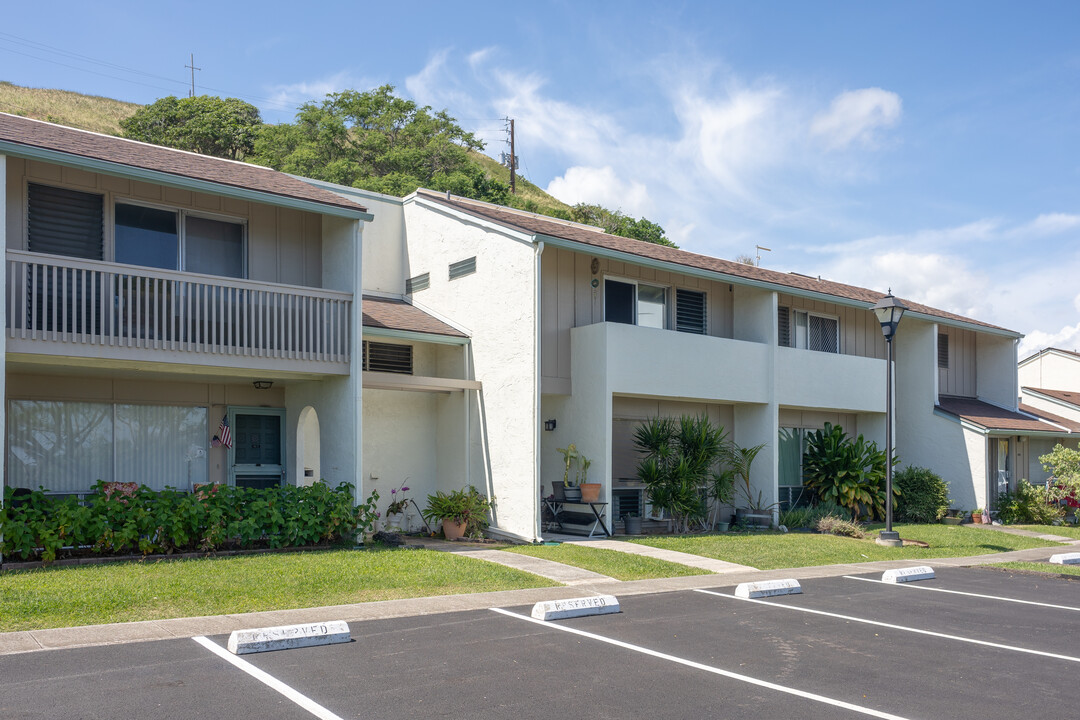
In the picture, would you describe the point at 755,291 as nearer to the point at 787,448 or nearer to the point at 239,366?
the point at 787,448

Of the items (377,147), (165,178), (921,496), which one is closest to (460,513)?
(165,178)

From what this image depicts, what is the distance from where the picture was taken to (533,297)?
15.2m

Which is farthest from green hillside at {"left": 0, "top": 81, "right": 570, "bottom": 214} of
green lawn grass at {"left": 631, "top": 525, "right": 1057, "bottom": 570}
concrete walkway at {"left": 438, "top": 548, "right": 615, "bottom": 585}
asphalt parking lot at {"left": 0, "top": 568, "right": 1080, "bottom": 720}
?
asphalt parking lot at {"left": 0, "top": 568, "right": 1080, "bottom": 720}

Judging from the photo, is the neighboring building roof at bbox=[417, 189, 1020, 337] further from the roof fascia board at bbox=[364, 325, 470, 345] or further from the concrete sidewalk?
the concrete sidewalk

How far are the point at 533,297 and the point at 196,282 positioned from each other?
17.6 ft

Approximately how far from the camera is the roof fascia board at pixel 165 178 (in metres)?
11.2

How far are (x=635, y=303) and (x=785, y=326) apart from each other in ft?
15.5

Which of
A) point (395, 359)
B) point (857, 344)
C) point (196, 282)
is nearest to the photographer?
point (196, 282)

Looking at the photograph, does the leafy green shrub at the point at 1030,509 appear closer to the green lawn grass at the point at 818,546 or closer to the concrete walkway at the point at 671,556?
the green lawn grass at the point at 818,546

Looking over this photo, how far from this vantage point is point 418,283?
61.3 ft

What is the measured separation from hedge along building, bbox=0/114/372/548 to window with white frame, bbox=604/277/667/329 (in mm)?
5448

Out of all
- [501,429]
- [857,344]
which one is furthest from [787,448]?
[501,429]

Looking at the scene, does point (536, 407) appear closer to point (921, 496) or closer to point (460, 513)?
point (460, 513)

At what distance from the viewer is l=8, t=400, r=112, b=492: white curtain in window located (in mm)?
12953
